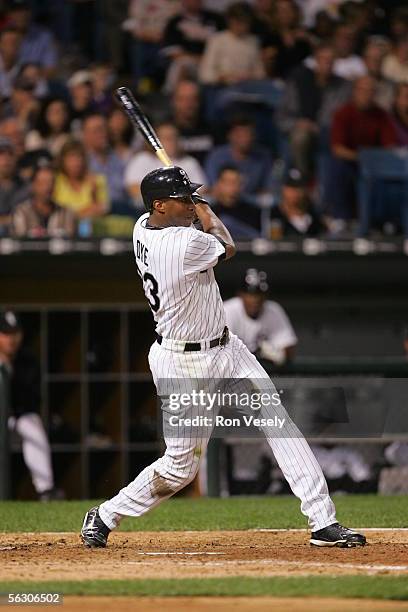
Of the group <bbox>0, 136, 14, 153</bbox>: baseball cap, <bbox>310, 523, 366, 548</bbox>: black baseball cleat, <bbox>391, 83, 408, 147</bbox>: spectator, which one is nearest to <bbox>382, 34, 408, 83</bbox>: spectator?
<bbox>391, 83, 408, 147</bbox>: spectator

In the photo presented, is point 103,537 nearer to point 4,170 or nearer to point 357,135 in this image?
point 4,170

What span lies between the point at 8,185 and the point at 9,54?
2077 millimetres

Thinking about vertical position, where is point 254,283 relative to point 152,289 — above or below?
below

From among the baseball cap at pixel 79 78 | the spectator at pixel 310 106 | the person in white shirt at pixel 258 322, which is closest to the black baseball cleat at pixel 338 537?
the person in white shirt at pixel 258 322

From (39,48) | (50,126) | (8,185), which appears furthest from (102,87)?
(8,185)

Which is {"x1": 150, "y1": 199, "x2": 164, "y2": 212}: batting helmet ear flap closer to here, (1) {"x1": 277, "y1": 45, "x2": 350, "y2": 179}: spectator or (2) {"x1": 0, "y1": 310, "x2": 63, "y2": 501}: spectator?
(2) {"x1": 0, "y1": 310, "x2": 63, "y2": 501}: spectator

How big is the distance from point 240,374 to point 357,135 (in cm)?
655

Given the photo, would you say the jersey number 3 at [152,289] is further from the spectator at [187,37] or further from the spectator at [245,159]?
the spectator at [187,37]

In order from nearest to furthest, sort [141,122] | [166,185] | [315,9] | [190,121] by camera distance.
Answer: [166,185] → [141,122] → [190,121] → [315,9]

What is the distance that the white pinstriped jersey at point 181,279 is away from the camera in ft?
17.7

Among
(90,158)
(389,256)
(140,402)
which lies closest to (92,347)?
(140,402)

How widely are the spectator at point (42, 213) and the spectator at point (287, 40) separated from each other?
312 cm

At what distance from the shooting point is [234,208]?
1074 centimetres

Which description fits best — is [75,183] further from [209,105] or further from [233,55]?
[233,55]
